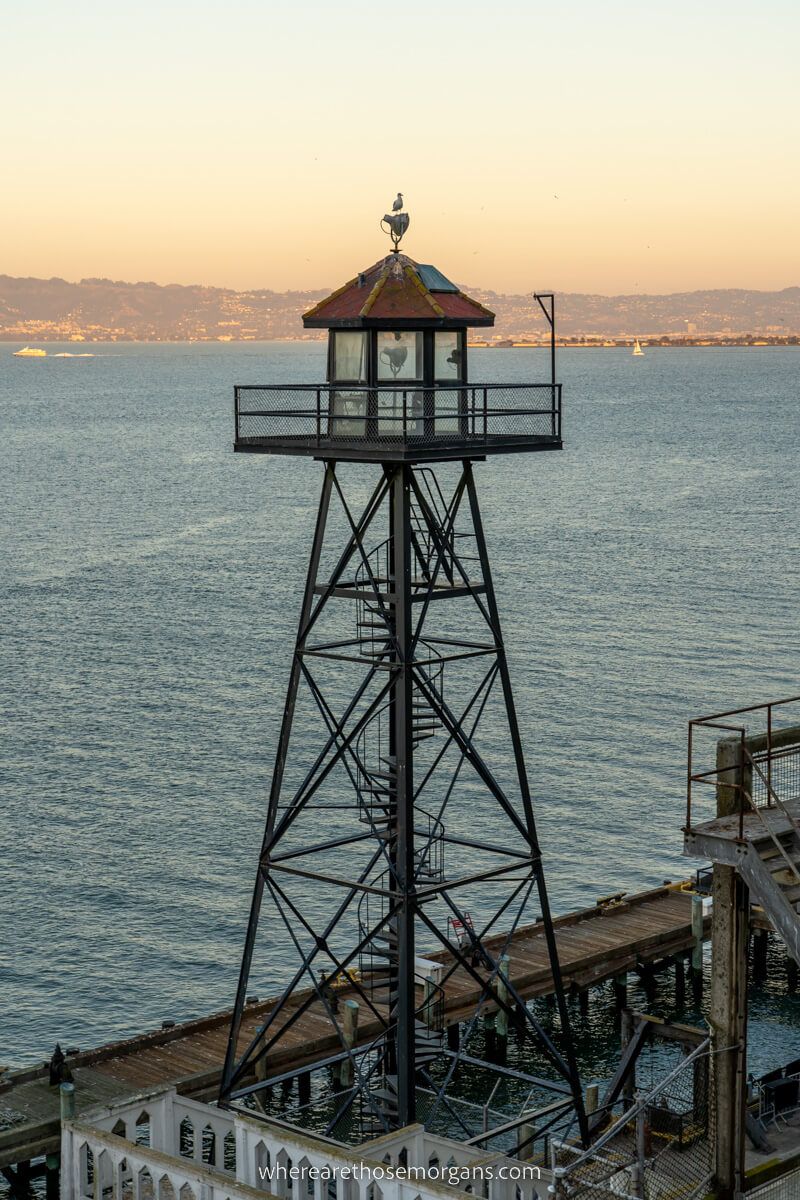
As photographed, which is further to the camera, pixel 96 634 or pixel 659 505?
pixel 659 505

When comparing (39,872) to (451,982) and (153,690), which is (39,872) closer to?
(451,982)

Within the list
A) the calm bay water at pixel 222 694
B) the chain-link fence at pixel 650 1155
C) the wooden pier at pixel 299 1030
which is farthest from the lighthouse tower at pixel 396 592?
the calm bay water at pixel 222 694

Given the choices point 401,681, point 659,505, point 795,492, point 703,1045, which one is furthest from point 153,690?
point 795,492

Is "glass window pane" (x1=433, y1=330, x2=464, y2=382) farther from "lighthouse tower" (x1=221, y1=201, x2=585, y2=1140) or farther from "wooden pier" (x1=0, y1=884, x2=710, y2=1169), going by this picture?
"wooden pier" (x1=0, y1=884, x2=710, y2=1169)

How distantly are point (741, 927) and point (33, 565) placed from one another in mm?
83694

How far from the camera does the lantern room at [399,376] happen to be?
989 inches

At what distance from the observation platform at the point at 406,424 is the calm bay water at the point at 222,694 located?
51.9 feet

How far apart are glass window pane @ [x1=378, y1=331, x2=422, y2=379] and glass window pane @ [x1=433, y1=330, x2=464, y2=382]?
0.28 m

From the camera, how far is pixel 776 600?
84.2 meters

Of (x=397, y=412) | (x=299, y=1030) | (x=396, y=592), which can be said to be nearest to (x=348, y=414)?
(x=397, y=412)

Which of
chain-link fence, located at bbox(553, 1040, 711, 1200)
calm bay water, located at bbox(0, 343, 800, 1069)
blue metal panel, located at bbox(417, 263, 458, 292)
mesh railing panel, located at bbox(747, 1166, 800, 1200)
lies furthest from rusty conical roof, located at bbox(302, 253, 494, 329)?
calm bay water, located at bbox(0, 343, 800, 1069)

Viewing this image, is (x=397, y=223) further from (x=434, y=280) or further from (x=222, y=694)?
(x=222, y=694)

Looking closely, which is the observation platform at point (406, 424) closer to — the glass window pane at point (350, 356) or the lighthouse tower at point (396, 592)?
the lighthouse tower at point (396, 592)

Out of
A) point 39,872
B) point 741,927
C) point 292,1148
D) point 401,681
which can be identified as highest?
point 401,681
